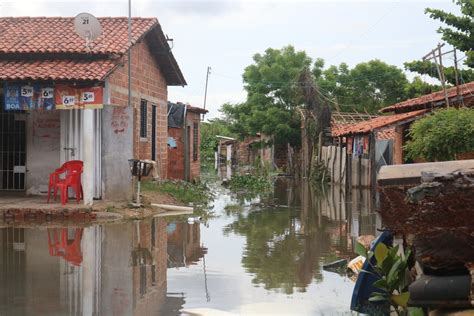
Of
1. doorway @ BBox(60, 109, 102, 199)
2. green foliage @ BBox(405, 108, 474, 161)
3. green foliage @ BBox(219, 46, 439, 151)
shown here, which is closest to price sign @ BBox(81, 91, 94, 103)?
doorway @ BBox(60, 109, 102, 199)

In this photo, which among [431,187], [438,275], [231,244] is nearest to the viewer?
[431,187]

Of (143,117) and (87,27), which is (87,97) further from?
(143,117)

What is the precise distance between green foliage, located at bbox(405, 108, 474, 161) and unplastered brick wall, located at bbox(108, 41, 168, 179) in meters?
7.32

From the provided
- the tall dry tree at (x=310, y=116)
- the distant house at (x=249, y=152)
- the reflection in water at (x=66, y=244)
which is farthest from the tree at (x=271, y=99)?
the reflection in water at (x=66, y=244)

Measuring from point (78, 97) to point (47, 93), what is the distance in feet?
2.38

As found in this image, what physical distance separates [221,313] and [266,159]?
1717 inches

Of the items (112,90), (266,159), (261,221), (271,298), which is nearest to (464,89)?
(261,221)

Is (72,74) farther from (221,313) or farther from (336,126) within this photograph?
(336,126)

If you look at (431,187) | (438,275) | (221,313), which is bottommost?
(221,313)

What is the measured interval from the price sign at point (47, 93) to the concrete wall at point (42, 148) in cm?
220

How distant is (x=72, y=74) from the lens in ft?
48.9

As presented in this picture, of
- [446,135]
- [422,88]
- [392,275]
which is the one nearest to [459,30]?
[422,88]

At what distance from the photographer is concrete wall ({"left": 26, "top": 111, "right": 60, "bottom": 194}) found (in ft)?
56.7

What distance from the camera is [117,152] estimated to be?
52.3 ft
